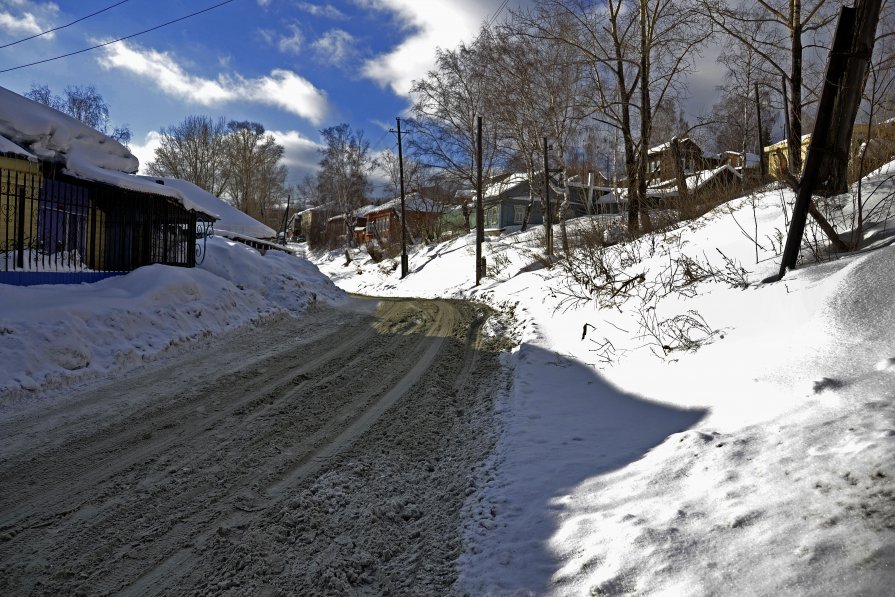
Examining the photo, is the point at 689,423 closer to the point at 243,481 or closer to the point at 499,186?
the point at 243,481

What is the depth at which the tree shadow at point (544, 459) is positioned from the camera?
9.15 ft

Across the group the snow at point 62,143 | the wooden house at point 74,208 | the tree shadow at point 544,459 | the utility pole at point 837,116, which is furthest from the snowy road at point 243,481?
the snow at point 62,143

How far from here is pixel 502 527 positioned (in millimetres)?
3193

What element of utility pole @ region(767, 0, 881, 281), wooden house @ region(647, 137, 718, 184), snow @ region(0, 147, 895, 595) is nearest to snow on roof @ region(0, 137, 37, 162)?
snow @ region(0, 147, 895, 595)

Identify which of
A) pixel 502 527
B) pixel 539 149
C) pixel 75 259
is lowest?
pixel 502 527

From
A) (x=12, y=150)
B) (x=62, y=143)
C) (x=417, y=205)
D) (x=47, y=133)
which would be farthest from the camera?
(x=417, y=205)

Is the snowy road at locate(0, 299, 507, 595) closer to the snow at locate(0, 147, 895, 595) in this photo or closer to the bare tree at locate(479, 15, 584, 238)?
the snow at locate(0, 147, 895, 595)

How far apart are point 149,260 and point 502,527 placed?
13137 millimetres

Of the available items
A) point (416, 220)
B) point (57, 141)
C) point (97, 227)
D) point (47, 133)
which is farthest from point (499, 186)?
point (47, 133)

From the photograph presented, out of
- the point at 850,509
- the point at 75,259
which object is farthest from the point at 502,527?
the point at 75,259

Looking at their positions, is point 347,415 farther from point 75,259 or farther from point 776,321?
point 75,259

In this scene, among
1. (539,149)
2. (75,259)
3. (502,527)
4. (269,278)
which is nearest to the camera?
→ (502,527)

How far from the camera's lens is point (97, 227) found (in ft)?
40.5

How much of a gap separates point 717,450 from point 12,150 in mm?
12880
